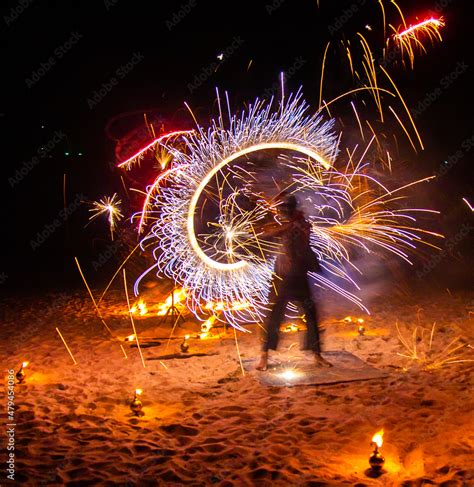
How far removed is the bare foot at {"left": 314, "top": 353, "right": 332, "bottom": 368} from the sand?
37cm

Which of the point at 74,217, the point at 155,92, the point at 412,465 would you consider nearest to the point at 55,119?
the point at 74,217

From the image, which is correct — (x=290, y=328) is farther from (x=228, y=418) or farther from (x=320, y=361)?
(x=228, y=418)

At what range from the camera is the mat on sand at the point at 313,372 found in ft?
16.8

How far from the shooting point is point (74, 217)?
24016mm

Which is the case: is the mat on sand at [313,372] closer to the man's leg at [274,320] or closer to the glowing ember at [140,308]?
the man's leg at [274,320]

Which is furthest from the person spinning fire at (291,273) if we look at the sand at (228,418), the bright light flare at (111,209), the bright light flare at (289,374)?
the bright light flare at (111,209)

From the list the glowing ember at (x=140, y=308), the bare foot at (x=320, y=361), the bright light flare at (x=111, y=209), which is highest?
the bright light flare at (x=111, y=209)

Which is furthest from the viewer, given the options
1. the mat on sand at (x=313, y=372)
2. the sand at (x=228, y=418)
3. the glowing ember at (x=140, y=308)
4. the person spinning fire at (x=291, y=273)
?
the glowing ember at (x=140, y=308)

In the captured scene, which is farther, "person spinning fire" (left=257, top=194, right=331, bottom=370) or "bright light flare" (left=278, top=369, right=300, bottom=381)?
"person spinning fire" (left=257, top=194, right=331, bottom=370)

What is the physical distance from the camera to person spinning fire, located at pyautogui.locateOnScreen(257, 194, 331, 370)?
5500mm

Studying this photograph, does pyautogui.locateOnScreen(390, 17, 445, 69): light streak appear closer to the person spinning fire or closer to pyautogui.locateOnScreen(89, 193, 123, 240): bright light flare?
the person spinning fire

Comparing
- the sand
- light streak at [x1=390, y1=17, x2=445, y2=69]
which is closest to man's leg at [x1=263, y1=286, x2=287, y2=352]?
the sand

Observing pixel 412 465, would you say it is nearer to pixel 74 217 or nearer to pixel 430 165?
pixel 430 165

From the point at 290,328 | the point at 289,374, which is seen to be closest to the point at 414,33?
the point at 290,328
